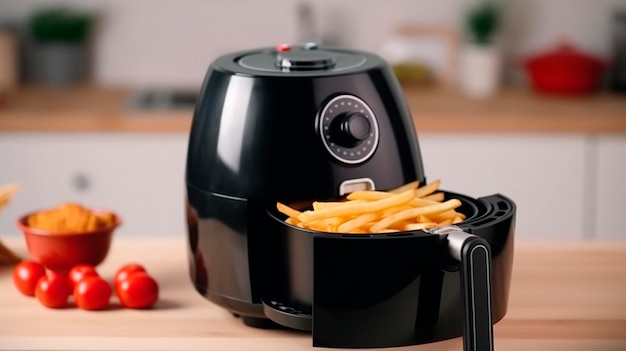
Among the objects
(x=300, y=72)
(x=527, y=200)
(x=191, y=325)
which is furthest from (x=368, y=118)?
(x=527, y=200)

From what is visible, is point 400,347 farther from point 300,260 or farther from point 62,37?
point 62,37

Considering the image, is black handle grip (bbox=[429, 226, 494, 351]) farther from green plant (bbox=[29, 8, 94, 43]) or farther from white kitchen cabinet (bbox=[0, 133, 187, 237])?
green plant (bbox=[29, 8, 94, 43])

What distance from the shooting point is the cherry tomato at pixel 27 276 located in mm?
1474

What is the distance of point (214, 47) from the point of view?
3.63m

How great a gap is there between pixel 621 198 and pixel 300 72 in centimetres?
194

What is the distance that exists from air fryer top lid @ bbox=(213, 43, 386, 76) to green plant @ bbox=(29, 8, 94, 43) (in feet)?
6.87

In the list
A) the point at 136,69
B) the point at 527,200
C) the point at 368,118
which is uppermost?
the point at 368,118

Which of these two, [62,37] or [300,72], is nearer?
[300,72]

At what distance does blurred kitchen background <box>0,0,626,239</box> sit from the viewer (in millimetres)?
3049

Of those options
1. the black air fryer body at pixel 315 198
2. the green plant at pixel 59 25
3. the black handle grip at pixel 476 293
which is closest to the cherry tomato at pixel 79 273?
the black air fryer body at pixel 315 198

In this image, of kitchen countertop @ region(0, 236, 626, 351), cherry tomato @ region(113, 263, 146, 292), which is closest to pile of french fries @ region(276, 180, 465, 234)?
kitchen countertop @ region(0, 236, 626, 351)

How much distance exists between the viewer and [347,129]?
4.45ft

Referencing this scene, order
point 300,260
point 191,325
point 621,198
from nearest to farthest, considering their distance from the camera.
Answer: point 300,260
point 191,325
point 621,198

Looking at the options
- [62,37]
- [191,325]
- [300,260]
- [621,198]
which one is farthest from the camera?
[62,37]
